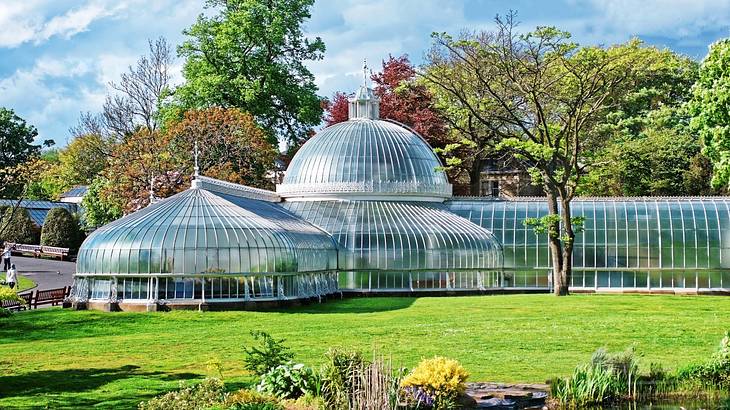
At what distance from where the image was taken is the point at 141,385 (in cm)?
1709


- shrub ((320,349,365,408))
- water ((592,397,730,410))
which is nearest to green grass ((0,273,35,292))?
shrub ((320,349,365,408))

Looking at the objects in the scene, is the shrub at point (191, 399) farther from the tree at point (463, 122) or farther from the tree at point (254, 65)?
the tree at point (254, 65)

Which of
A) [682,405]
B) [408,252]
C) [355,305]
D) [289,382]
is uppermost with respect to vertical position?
[408,252]

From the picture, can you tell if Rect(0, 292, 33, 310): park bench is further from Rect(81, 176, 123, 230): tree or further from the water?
Rect(81, 176, 123, 230): tree

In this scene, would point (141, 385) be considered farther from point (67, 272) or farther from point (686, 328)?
point (67, 272)

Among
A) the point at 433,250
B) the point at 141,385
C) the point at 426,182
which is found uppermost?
the point at 426,182

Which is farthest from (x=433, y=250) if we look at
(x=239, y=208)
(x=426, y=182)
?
(x=239, y=208)

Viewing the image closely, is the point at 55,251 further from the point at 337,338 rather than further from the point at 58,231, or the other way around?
the point at 337,338

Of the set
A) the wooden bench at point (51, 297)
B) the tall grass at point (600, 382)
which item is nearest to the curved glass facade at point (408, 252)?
the wooden bench at point (51, 297)

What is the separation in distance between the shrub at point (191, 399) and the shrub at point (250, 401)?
202 millimetres

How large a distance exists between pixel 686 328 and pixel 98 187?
146ft

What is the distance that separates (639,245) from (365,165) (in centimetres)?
1282

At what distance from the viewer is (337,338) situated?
23672mm

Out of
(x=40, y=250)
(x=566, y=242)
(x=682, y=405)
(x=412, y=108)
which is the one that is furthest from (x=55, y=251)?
(x=682, y=405)
